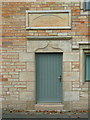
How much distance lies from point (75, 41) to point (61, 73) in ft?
4.23

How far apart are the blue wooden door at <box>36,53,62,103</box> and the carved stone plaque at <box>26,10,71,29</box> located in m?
1.06

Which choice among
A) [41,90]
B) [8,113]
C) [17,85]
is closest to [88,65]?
[41,90]

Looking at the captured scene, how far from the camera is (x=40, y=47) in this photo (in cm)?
766

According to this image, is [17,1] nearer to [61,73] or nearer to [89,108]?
[61,73]

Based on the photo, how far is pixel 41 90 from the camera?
786 cm

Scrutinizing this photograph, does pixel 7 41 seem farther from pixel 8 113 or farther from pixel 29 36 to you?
pixel 8 113

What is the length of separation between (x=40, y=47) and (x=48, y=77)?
3.82ft

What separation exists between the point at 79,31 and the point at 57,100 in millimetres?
2667

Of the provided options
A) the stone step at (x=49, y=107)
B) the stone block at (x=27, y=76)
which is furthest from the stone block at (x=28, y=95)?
the stone block at (x=27, y=76)

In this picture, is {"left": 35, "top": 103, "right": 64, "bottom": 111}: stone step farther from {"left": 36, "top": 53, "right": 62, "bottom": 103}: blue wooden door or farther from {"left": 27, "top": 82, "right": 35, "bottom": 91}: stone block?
{"left": 27, "top": 82, "right": 35, "bottom": 91}: stone block

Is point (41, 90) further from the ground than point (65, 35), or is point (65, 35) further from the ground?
point (65, 35)

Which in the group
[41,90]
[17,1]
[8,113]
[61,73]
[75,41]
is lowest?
[8,113]

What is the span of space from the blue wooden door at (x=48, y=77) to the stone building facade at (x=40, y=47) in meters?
0.17

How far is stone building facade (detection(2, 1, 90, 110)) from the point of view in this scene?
7.61 meters
